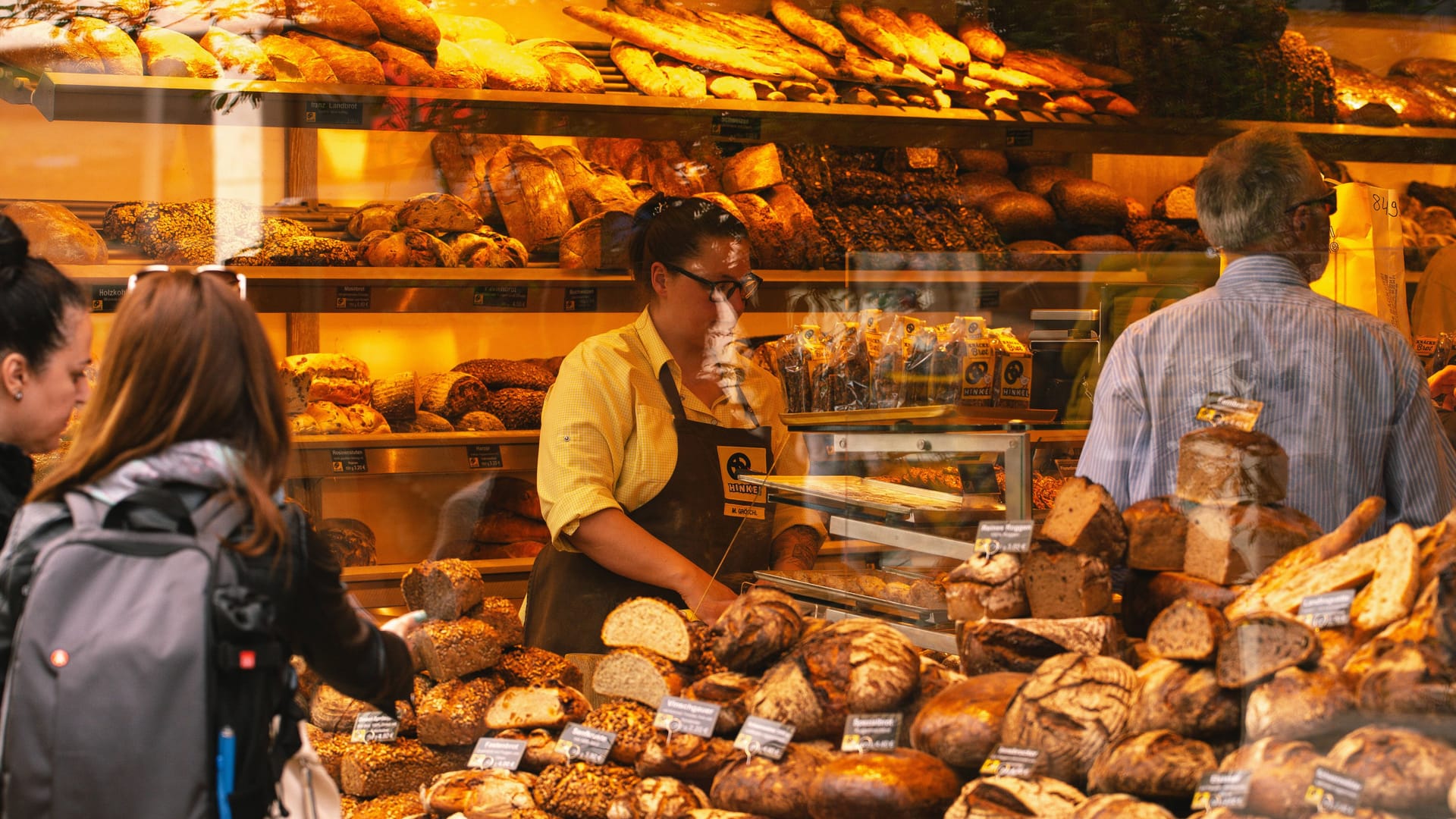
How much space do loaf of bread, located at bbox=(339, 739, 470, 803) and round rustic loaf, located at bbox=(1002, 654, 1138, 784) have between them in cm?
94

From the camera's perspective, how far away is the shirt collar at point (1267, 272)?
1.84 m

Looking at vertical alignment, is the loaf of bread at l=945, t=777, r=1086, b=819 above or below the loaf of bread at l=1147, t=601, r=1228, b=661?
below

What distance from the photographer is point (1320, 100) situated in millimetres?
3721

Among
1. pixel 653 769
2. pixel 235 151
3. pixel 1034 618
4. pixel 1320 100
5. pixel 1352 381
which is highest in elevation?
pixel 1320 100

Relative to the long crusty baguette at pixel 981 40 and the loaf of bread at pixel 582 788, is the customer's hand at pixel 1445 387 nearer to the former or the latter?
the loaf of bread at pixel 582 788

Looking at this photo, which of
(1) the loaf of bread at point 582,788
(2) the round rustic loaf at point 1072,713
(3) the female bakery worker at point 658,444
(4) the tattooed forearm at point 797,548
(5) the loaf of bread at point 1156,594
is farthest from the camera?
(3) the female bakery worker at point 658,444

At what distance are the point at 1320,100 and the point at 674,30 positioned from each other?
206cm

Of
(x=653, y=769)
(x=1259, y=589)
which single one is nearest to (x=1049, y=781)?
(x=1259, y=589)

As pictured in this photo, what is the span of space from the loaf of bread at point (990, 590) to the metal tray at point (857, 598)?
93 mm

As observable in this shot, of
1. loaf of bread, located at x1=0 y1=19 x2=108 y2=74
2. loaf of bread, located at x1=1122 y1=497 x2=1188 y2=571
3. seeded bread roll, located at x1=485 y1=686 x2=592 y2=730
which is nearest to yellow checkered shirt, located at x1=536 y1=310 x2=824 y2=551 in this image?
seeded bread roll, located at x1=485 y1=686 x2=592 y2=730

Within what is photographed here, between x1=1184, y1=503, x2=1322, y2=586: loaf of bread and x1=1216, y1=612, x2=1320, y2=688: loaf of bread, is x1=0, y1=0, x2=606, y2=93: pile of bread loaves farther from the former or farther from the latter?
x1=1216, y1=612, x2=1320, y2=688: loaf of bread

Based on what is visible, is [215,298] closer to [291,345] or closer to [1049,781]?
[1049,781]

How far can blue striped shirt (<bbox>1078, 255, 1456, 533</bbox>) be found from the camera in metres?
1.68

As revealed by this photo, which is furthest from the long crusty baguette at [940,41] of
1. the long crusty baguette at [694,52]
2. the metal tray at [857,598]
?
the metal tray at [857,598]
